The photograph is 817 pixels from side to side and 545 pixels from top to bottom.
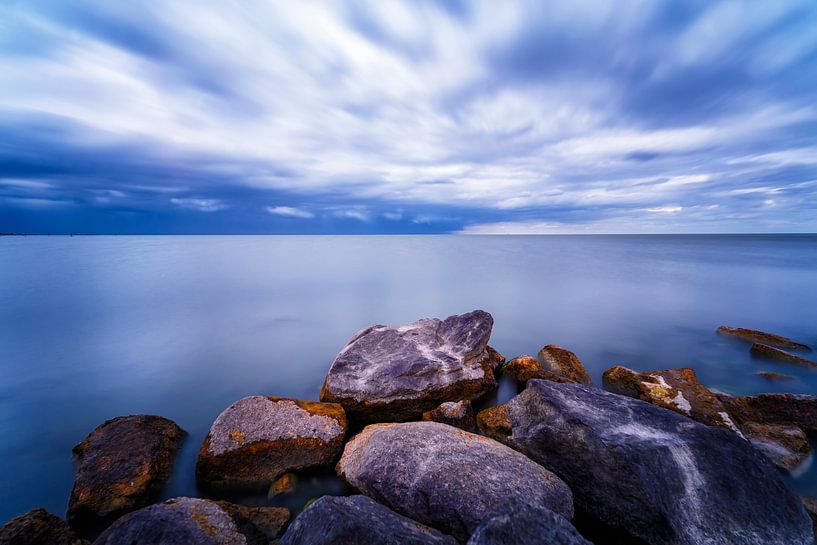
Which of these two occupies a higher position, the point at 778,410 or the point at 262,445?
the point at 262,445

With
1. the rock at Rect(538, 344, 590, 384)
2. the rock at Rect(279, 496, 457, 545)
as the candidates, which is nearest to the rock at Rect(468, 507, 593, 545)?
the rock at Rect(279, 496, 457, 545)

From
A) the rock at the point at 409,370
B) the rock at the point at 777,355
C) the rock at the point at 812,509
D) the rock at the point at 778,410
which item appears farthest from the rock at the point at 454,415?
the rock at the point at 777,355

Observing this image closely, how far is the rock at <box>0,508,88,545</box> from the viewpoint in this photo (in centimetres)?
391

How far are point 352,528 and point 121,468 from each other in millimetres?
4500

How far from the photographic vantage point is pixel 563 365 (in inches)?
378

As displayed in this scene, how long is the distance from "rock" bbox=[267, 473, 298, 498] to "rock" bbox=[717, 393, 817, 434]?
27.6 feet

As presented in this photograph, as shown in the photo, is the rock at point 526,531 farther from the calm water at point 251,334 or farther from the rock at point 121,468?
the rock at point 121,468

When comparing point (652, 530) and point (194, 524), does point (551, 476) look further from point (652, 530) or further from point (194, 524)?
point (194, 524)

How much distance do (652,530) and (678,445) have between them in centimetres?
105

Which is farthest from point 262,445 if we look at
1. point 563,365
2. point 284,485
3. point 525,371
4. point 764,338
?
point 764,338

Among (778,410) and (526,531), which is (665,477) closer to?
(526,531)

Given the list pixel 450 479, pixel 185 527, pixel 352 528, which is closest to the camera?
pixel 352 528

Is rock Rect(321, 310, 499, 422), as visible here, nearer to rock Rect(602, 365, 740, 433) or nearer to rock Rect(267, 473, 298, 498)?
rock Rect(267, 473, 298, 498)

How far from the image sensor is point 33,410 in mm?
8812
